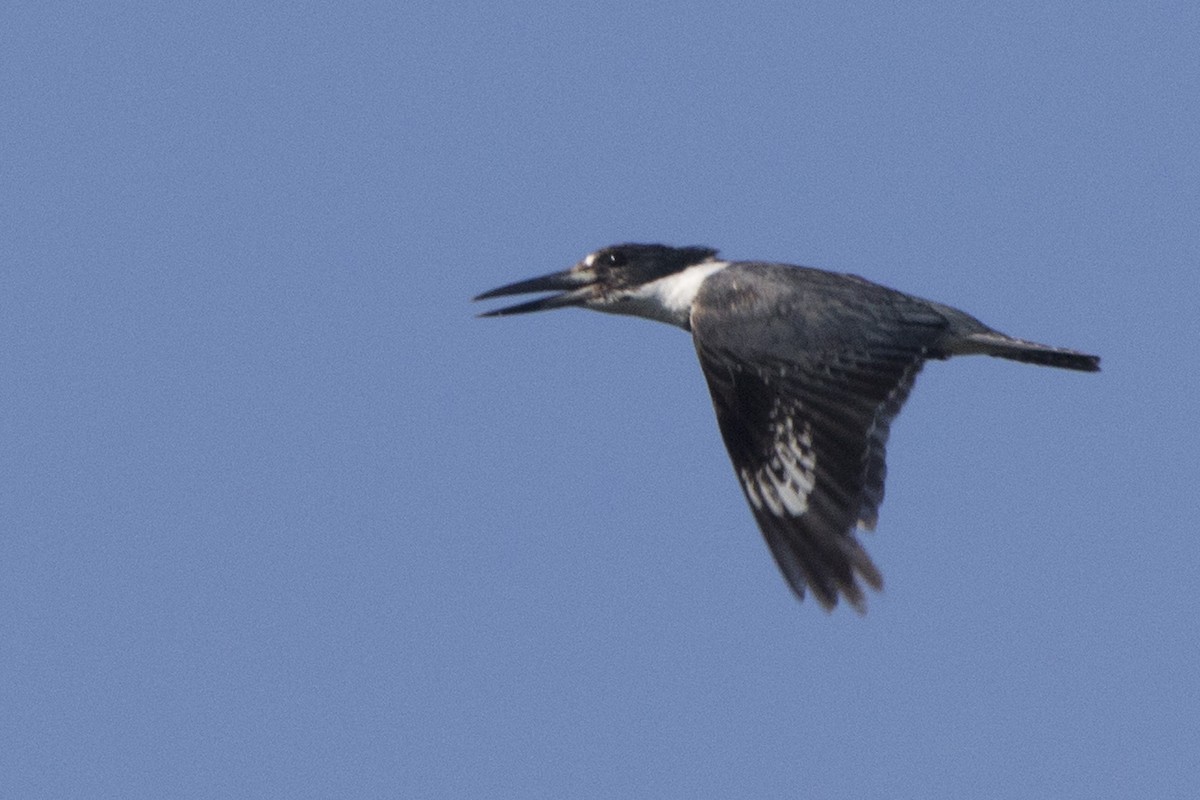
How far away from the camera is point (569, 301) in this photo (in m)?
10.5

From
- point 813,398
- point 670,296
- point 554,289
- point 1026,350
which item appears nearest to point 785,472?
point 813,398

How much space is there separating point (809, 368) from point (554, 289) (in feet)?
7.39

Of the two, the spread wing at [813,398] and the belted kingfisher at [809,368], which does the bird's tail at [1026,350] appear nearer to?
the belted kingfisher at [809,368]

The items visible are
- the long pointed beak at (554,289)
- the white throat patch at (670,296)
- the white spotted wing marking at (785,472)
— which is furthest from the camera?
the long pointed beak at (554,289)

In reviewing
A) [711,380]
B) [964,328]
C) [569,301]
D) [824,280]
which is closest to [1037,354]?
[964,328]

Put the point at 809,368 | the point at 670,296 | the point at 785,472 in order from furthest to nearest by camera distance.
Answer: the point at 670,296, the point at 809,368, the point at 785,472

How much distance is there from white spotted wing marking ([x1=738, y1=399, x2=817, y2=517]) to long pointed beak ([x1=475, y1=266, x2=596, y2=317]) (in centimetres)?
219

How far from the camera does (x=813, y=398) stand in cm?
855

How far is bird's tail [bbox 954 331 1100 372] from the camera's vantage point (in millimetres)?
9461

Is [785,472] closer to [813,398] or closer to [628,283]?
[813,398]

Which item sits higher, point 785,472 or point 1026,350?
point 1026,350

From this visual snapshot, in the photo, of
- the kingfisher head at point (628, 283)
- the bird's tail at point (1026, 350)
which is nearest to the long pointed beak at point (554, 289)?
the kingfisher head at point (628, 283)

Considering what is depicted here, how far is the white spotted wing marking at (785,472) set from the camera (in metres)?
8.17

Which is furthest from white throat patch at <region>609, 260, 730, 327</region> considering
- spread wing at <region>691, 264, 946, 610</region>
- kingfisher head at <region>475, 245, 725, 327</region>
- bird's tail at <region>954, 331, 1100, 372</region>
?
bird's tail at <region>954, 331, 1100, 372</region>
